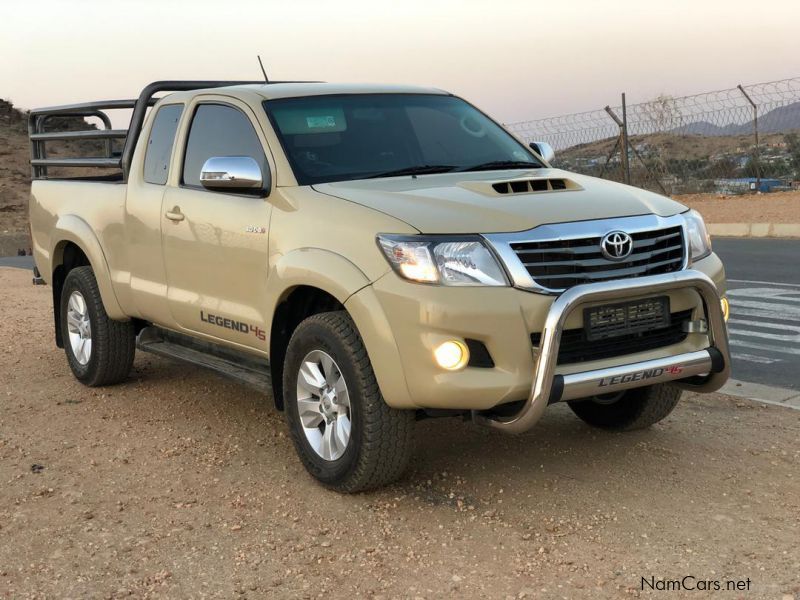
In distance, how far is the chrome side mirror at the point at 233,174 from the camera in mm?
5172

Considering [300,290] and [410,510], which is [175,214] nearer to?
[300,290]

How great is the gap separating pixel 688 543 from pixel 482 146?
2.63 meters

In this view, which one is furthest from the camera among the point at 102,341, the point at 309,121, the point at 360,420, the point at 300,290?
the point at 102,341

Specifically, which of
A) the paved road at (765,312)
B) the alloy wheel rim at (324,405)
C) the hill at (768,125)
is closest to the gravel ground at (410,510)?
the alloy wheel rim at (324,405)

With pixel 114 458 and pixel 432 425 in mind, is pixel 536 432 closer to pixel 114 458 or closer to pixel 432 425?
pixel 432 425

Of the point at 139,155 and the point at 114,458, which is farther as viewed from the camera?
the point at 139,155

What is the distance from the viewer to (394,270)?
14.5 feet

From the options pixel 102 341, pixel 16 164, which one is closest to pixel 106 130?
pixel 102 341

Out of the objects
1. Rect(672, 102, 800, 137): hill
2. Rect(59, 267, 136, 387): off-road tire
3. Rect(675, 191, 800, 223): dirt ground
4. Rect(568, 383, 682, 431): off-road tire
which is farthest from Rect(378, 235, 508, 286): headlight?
Rect(672, 102, 800, 137): hill

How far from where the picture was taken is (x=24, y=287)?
14.0 metres

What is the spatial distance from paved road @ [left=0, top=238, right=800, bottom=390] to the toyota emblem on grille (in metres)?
2.90

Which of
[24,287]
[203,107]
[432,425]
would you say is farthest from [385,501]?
[24,287]

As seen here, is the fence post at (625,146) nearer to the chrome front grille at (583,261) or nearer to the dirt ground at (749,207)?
the dirt ground at (749,207)

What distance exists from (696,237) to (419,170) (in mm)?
1434
